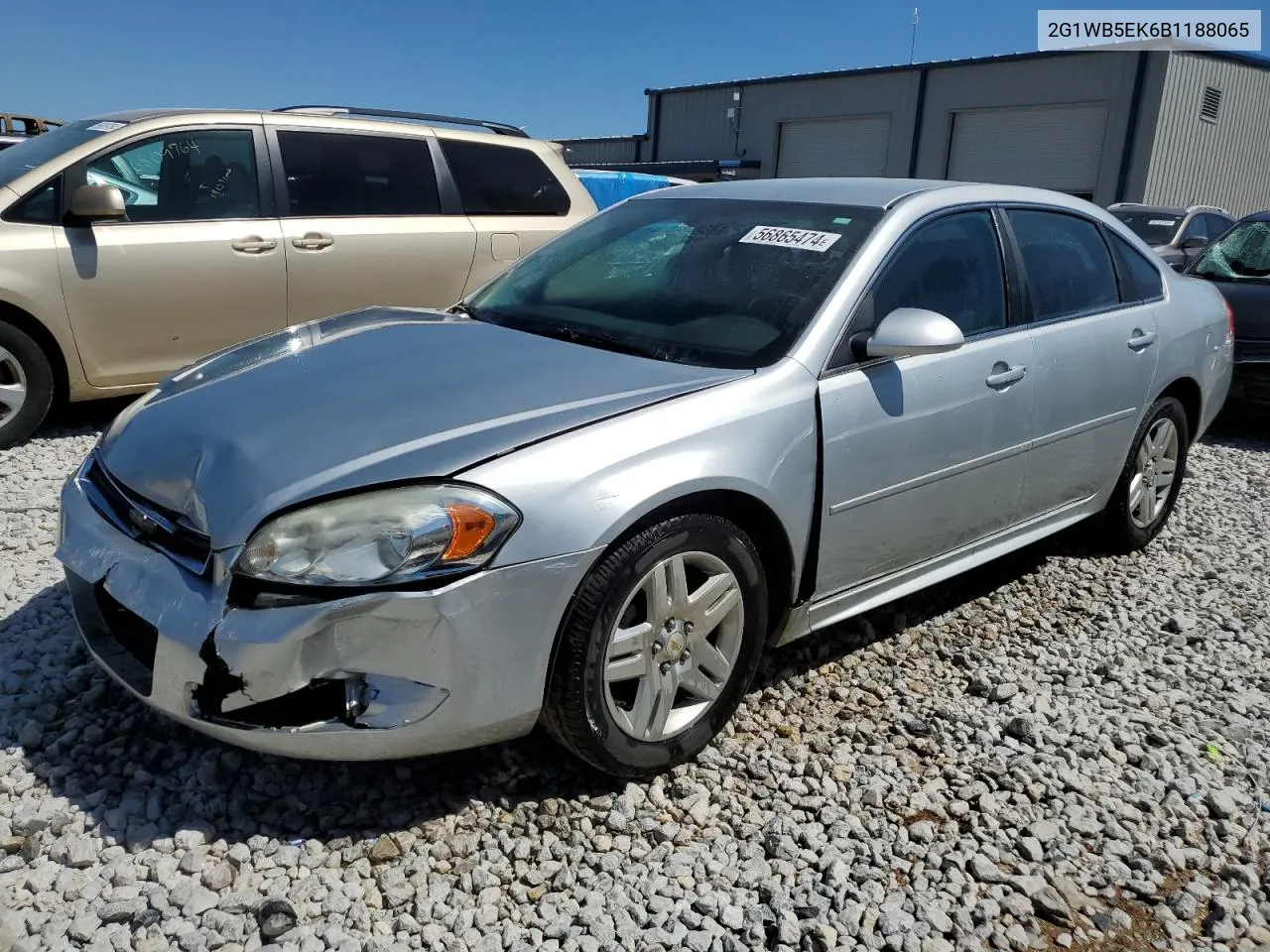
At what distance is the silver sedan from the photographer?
2205mm

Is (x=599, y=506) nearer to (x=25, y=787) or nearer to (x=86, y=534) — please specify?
(x=86, y=534)

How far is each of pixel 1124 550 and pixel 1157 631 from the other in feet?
2.48

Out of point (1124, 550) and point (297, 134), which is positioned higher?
point (297, 134)

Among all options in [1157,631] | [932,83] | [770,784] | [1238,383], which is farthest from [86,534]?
[932,83]

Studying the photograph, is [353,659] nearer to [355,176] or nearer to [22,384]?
[22,384]

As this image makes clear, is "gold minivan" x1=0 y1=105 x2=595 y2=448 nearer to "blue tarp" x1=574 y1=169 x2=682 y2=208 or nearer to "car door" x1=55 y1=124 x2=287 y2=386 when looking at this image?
"car door" x1=55 y1=124 x2=287 y2=386

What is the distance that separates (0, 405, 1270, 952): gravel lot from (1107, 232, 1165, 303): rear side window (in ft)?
5.16

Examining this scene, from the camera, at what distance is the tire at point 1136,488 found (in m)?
4.30

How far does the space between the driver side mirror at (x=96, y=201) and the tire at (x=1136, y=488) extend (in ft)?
15.8

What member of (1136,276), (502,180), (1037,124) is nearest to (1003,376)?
(1136,276)

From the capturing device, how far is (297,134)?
5.79 meters

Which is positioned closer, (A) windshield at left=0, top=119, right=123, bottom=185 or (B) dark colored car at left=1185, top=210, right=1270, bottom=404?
(A) windshield at left=0, top=119, right=123, bottom=185

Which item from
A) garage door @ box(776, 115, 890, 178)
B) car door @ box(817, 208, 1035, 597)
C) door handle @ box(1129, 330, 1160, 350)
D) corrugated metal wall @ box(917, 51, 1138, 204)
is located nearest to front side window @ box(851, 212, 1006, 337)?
car door @ box(817, 208, 1035, 597)

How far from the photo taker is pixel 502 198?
257 inches
